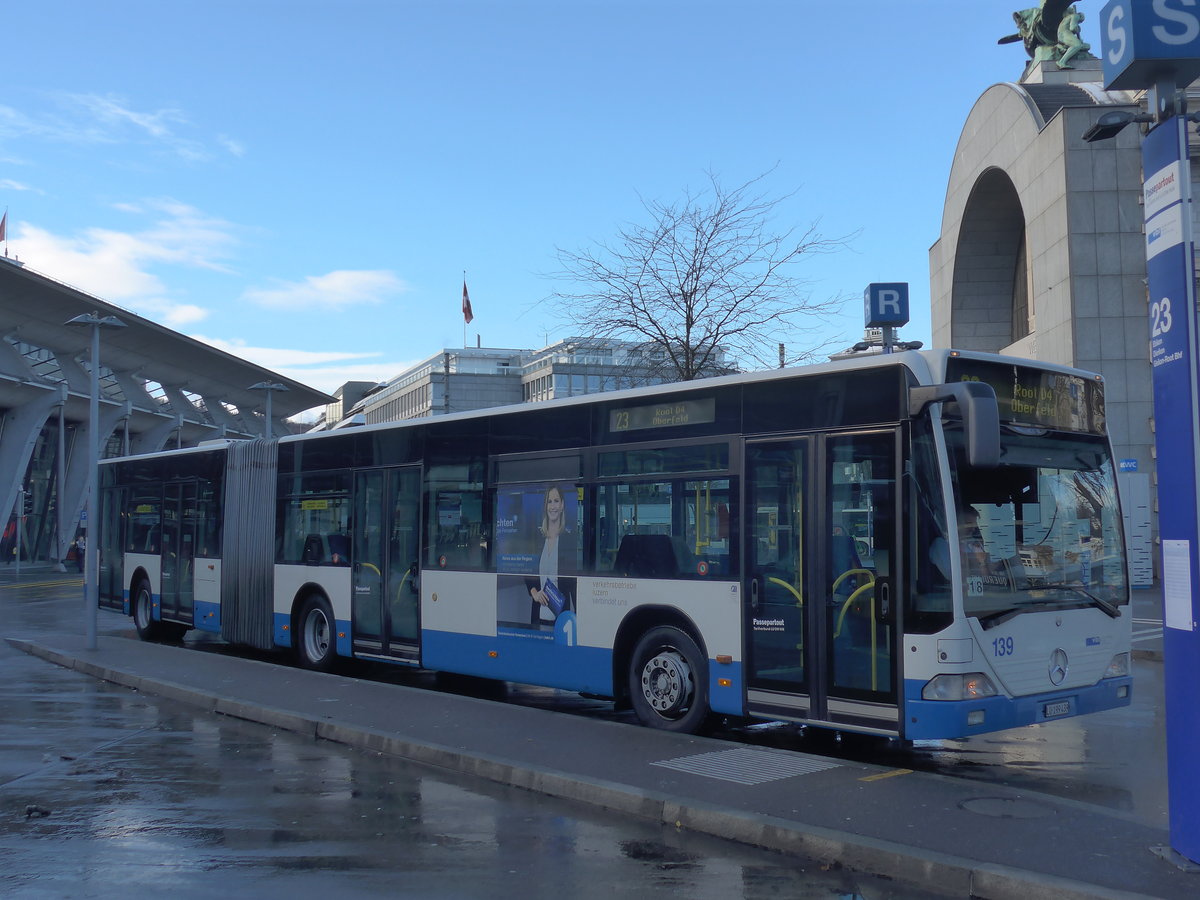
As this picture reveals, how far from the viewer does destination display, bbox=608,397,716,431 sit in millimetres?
10188

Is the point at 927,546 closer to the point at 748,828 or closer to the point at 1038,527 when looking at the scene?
the point at 1038,527

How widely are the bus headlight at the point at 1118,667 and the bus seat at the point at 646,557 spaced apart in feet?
11.7

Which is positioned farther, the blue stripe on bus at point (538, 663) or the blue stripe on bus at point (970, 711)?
the blue stripe on bus at point (538, 663)

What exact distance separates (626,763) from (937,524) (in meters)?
2.91

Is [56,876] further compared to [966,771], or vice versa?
[966,771]

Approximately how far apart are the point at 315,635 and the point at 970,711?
10161 millimetres

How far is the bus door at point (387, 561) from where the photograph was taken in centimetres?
1381

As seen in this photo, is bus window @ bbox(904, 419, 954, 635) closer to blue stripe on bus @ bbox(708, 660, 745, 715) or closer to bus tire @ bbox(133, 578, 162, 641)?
blue stripe on bus @ bbox(708, 660, 745, 715)

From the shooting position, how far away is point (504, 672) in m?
12.2

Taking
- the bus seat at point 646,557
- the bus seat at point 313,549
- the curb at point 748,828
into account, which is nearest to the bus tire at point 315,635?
the bus seat at point 313,549

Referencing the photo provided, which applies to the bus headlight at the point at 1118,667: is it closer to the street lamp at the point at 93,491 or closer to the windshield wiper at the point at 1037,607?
the windshield wiper at the point at 1037,607

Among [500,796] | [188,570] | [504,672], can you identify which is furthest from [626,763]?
[188,570]

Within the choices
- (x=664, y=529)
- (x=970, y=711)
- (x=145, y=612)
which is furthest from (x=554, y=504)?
(x=145, y=612)

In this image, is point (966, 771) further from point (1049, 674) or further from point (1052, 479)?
point (1052, 479)
